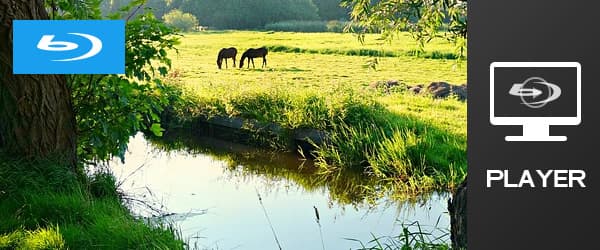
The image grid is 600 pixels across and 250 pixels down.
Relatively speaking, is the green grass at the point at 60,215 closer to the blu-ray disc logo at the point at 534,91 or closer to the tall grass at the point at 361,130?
the blu-ray disc logo at the point at 534,91

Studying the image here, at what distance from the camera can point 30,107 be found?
3725mm

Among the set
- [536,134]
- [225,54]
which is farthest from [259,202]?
[225,54]

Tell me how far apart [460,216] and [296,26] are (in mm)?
15050

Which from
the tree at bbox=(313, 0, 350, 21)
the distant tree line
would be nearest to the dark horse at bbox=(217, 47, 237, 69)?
the distant tree line

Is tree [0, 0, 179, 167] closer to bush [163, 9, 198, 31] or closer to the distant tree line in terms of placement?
bush [163, 9, 198, 31]

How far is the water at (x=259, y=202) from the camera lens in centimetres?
496

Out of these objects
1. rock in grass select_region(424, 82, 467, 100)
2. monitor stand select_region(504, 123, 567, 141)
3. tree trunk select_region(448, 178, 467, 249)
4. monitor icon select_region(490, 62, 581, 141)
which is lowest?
tree trunk select_region(448, 178, 467, 249)

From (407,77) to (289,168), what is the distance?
6.40 m

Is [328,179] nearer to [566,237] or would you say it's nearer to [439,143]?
[439,143]

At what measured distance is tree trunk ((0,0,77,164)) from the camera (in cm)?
363

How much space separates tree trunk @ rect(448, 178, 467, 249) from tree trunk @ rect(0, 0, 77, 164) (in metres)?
2.05

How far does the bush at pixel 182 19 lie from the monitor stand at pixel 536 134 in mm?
14918

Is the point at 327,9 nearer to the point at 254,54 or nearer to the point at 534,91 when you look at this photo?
the point at 254,54

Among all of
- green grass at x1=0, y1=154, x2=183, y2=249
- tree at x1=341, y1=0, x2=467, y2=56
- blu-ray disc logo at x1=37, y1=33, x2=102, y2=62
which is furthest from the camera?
blu-ray disc logo at x1=37, y1=33, x2=102, y2=62
